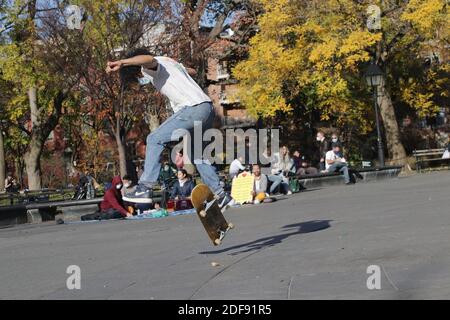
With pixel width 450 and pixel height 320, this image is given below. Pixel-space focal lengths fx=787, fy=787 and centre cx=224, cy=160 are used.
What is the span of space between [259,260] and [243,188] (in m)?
12.8

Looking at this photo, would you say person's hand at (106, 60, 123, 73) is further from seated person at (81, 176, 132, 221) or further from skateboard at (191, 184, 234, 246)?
seated person at (81, 176, 132, 221)

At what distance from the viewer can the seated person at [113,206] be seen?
773 inches

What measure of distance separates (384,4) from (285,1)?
4.44 m

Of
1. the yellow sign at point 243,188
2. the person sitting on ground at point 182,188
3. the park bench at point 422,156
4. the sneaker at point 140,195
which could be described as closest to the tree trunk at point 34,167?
the park bench at point 422,156

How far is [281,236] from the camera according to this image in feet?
34.8

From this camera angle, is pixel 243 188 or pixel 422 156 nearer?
pixel 243 188

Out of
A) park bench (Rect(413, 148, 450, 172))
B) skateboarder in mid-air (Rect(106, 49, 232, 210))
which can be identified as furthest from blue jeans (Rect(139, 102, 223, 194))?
park bench (Rect(413, 148, 450, 172))

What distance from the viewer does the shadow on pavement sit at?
375 inches

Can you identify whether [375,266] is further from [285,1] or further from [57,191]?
[285,1]

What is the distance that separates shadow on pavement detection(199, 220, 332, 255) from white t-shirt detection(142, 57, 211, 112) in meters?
1.81

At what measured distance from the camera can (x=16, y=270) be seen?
8953 millimetres

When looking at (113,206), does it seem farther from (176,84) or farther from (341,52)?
(341,52)

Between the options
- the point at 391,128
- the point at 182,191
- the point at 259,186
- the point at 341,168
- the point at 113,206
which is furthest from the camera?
the point at 391,128

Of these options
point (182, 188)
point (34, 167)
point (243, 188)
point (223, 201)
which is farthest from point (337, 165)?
point (34, 167)
